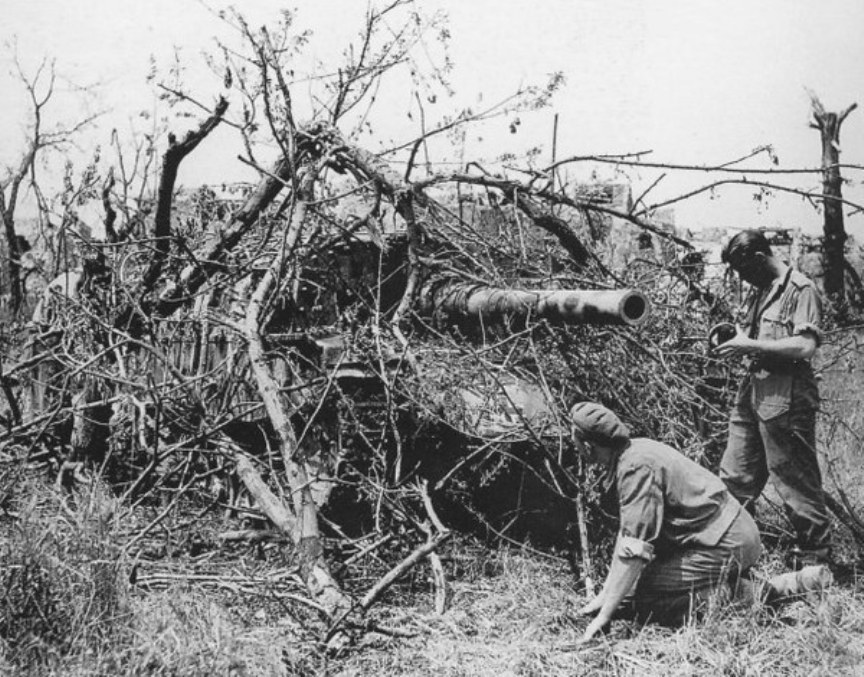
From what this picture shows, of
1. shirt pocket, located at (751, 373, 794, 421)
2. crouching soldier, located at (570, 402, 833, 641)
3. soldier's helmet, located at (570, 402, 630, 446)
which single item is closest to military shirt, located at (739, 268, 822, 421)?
shirt pocket, located at (751, 373, 794, 421)

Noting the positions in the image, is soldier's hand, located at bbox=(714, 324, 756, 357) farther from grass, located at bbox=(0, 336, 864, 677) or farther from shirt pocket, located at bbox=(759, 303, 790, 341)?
grass, located at bbox=(0, 336, 864, 677)

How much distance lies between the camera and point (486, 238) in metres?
5.93

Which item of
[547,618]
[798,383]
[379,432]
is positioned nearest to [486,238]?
[379,432]

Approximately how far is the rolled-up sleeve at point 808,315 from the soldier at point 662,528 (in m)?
0.97

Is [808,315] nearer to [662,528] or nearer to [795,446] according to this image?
[795,446]

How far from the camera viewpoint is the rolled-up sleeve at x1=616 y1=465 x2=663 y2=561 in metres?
3.69

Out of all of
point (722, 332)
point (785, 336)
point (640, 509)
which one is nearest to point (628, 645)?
point (640, 509)

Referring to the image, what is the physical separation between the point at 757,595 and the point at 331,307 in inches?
135

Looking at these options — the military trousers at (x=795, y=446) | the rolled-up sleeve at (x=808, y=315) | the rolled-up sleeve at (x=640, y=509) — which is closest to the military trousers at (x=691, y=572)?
the rolled-up sleeve at (x=640, y=509)

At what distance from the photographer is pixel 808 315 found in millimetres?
4340

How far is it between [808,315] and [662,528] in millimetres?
1379

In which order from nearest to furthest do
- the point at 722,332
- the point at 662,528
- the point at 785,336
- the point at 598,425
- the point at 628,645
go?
the point at 628,645 < the point at 598,425 < the point at 662,528 < the point at 785,336 < the point at 722,332

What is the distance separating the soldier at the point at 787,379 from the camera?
4336 millimetres

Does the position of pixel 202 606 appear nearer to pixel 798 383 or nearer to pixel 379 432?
pixel 379 432
